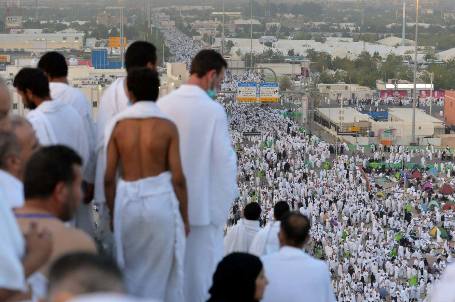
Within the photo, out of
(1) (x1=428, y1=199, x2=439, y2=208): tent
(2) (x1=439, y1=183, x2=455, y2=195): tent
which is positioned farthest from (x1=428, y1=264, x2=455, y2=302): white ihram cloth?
(2) (x1=439, y1=183, x2=455, y2=195): tent

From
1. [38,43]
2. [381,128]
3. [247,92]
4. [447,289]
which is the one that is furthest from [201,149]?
[38,43]

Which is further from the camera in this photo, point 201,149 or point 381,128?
point 381,128

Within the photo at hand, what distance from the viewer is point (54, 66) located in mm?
3426

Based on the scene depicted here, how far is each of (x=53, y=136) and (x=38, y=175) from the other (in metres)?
0.98

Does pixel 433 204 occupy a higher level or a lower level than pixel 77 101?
lower

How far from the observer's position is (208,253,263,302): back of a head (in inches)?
94.5

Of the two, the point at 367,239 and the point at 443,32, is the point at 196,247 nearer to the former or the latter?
the point at 367,239

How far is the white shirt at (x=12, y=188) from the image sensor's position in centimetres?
221

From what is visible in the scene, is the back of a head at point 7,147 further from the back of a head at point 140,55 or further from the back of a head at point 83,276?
the back of a head at point 140,55

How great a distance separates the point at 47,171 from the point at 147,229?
30.1 inches

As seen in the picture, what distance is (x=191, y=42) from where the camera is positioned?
5822 cm

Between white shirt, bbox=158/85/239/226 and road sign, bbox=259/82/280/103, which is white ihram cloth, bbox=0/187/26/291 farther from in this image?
road sign, bbox=259/82/280/103

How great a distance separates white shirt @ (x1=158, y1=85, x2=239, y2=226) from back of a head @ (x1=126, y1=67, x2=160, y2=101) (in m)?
0.25

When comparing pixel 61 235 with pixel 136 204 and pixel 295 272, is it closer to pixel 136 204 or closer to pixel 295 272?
pixel 136 204
